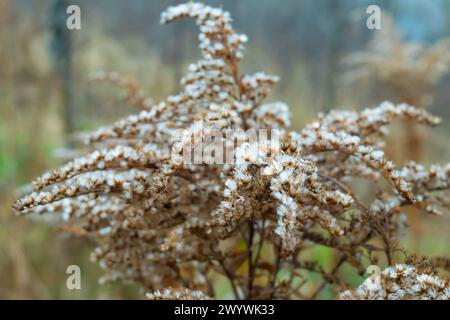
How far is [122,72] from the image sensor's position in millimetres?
9781

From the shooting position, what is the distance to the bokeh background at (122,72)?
3.83 m

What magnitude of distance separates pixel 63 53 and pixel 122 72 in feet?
20.2

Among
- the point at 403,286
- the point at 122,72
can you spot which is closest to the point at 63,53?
the point at 403,286

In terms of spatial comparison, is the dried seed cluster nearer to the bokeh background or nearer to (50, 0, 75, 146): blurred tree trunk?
the bokeh background

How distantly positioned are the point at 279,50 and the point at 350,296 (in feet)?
34.3

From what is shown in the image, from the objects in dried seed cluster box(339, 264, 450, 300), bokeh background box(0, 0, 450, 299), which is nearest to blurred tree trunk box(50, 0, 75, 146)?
bokeh background box(0, 0, 450, 299)

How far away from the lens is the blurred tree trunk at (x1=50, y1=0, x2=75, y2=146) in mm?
3590

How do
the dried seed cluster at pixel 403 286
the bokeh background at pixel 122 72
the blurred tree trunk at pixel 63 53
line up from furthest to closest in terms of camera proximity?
1. the bokeh background at pixel 122 72
2. the blurred tree trunk at pixel 63 53
3. the dried seed cluster at pixel 403 286

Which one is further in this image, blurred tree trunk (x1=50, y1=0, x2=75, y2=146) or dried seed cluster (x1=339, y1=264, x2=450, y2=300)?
blurred tree trunk (x1=50, y1=0, x2=75, y2=146)

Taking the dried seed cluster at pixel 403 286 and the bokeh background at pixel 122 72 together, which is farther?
the bokeh background at pixel 122 72

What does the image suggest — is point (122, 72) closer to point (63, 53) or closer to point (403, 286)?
point (63, 53)

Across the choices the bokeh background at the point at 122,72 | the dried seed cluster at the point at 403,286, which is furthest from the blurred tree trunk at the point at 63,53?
the dried seed cluster at the point at 403,286

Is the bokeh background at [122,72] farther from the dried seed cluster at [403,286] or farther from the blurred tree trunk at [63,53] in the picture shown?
the dried seed cluster at [403,286]
